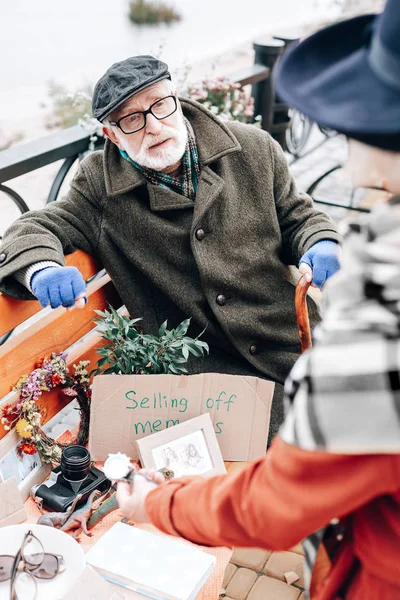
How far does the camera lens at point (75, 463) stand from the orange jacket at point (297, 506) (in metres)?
0.77

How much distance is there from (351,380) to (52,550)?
107 cm

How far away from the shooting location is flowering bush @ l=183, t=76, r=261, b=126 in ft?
12.3

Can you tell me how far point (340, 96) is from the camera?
833 mm

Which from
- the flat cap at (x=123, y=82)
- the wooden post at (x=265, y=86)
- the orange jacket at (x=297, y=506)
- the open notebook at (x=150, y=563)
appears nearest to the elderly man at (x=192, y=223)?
the flat cap at (x=123, y=82)

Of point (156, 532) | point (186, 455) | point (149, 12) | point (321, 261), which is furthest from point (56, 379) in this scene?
point (149, 12)

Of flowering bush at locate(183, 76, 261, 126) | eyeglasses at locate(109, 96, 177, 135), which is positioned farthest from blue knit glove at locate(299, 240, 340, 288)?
flowering bush at locate(183, 76, 261, 126)

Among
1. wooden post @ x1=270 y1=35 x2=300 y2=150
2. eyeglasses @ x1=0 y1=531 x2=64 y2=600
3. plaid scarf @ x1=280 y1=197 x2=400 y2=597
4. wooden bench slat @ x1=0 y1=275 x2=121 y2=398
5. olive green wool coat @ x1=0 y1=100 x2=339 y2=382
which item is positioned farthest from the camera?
wooden post @ x1=270 y1=35 x2=300 y2=150

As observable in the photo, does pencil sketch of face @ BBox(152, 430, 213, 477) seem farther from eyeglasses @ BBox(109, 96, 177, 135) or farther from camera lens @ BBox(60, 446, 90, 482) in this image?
eyeglasses @ BBox(109, 96, 177, 135)

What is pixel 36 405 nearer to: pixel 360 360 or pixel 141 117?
pixel 141 117

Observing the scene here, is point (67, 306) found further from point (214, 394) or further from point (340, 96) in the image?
point (340, 96)

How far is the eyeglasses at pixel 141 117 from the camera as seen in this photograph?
6.98 ft

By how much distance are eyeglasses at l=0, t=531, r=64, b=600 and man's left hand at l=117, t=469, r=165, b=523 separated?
0.46 m

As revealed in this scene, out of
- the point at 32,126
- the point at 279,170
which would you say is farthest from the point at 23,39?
the point at 279,170

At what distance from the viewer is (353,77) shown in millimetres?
836
